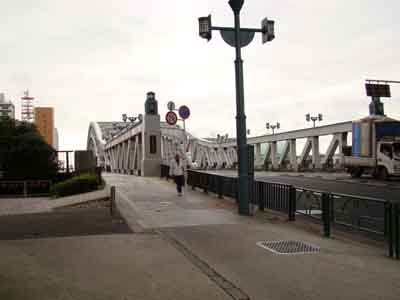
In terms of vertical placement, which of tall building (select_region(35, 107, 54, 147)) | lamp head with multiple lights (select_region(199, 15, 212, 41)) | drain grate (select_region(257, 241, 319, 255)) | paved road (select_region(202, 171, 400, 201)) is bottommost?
drain grate (select_region(257, 241, 319, 255))

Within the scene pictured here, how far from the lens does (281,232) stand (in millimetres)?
9062

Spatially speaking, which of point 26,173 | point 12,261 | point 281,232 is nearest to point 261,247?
point 281,232

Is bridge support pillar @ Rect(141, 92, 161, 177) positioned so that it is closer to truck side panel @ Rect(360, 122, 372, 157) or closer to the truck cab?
truck side panel @ Rect(360, 122, 372, 157)

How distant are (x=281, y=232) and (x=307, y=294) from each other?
4075 mm

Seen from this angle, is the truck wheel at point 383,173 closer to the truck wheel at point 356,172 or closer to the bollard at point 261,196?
the truck wheel at point 356,172

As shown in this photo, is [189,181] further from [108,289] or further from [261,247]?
[108,289]

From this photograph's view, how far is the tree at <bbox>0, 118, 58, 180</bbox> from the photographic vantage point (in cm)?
2627

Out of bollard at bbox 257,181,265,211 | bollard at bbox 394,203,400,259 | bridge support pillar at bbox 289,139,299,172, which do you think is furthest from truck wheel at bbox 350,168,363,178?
bollard at bbox 394,203,400,259

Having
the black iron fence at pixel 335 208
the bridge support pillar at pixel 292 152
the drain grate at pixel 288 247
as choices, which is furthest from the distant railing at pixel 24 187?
the bridge support pillar at pixel 292 152

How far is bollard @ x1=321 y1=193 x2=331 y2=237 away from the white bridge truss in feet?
59.8

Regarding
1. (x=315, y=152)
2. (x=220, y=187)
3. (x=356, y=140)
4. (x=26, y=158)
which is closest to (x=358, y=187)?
(x=220, y=187)

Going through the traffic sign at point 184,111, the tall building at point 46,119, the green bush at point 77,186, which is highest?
the tall building at point 46,119

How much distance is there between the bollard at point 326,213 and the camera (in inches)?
352

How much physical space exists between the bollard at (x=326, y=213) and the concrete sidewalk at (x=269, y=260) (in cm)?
26
